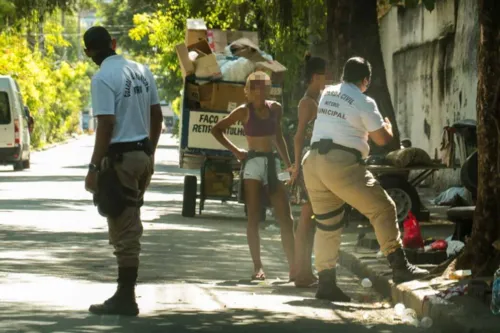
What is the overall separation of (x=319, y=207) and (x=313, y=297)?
0.73m

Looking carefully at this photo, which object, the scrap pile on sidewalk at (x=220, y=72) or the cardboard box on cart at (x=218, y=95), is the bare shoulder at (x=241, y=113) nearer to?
the scrap pile on sidewalk at (x=220, y=72)

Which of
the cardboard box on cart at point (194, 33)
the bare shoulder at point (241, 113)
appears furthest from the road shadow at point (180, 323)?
the cardboard box on cart at point (194, 33)

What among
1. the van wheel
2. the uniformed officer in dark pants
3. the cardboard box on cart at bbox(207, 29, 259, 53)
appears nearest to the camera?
the uniformed officer in dark pants

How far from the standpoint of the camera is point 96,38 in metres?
9.88

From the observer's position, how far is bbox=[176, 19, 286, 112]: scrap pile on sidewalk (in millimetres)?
20719

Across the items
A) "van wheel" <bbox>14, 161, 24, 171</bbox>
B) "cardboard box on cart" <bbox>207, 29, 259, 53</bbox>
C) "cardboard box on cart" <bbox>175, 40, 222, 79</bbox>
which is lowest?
"van wheel" <bbox>14, 161, 24, 171</bbox>

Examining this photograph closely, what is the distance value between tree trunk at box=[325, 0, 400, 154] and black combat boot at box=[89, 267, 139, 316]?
10490mm

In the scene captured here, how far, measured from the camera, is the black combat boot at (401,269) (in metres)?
11.1

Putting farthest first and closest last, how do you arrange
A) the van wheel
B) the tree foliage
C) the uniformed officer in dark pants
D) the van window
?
the tree foliage, the van wheel, the van window, the uniformed officer in dark pants

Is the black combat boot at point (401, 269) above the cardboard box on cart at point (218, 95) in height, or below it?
below

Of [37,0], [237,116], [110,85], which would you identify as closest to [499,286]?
[110,85]

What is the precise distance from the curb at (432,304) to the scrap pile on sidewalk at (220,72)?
308 inches

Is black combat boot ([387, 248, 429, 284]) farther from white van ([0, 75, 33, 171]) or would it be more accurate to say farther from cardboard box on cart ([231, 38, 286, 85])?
white van ([0, 75, 33, 171])

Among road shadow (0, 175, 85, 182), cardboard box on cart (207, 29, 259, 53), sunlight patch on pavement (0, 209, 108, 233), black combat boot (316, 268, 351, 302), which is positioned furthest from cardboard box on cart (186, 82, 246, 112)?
road shadow (0, 175, 85, 182)
